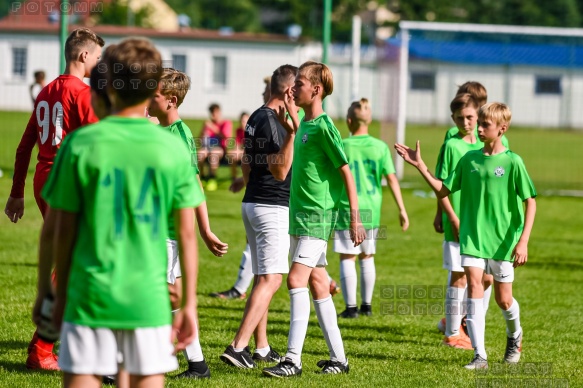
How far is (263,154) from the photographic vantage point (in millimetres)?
6488

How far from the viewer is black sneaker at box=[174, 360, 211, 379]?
20.2ft

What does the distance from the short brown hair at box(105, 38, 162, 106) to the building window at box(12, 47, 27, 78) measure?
35408 millimetres

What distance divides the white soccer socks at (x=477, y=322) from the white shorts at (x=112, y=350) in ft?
11.8

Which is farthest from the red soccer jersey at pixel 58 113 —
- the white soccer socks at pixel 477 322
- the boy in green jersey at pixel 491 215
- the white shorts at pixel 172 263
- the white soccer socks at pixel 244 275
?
the white soccer socks at pixel 244 275

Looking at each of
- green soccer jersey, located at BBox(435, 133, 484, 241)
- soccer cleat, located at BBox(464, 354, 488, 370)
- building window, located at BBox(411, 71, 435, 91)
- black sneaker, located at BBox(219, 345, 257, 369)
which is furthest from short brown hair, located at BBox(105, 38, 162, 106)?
building window, located at BBox(411, 71, 435, 91)

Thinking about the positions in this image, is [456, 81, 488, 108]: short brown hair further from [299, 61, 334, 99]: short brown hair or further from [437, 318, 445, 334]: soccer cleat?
[299, 61, 334, 99]: short brown hair

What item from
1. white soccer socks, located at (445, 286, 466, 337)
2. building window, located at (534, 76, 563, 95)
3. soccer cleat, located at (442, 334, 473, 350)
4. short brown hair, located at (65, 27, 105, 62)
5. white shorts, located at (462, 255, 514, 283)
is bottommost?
soccer cleat, located at (442, 334, 473, 350)

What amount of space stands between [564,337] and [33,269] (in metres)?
5.86

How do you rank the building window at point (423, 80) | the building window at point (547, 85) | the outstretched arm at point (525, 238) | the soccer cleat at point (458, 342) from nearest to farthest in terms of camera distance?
the outstretched arm at point (525, 238), the soccer cleat at point (458, 342), the building window at point (547, 85), the building window at point (423, 80)

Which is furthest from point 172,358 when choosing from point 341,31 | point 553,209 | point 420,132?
point 341,31

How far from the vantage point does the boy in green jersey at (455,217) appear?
305 inches

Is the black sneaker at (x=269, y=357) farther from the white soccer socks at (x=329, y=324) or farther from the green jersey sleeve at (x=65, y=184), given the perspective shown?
the green jersey sleeve at (x=65, y=184)

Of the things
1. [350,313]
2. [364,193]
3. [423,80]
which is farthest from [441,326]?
[423,80]

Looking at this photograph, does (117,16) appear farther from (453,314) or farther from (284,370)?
(284,370)
